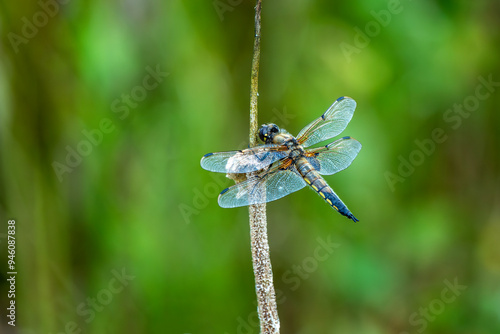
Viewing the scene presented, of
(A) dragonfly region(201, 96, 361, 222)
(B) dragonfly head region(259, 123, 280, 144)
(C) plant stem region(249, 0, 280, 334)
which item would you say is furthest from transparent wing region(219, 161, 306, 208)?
(C) plant stem region(249, 0, 280, 334)

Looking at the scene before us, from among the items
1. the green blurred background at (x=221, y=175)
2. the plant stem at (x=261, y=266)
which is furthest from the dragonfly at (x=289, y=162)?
the plant stem at (x=261, y=266)

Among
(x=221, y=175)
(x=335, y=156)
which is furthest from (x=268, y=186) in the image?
(x=221, y=175)

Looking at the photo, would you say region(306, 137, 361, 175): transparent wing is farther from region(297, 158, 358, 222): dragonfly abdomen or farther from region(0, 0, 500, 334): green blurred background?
region(0, 0, 500, 334): green blurred background

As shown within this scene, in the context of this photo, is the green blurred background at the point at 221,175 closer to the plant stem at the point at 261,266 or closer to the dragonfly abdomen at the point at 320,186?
the dragonfly abdomen at the point at 320,186

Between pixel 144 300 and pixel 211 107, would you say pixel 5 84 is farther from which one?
pixel 144 300

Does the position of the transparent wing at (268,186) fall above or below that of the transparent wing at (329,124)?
below

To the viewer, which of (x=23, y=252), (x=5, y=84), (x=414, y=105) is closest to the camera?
(x=5, y=84)

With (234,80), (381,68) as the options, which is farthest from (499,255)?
(234,80)
